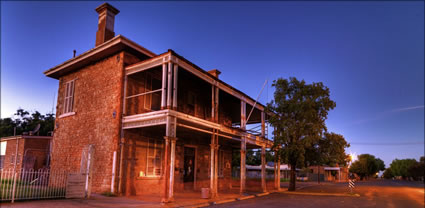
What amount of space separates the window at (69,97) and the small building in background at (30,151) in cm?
645

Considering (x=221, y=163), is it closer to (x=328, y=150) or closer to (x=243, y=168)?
(x=243, y=168)

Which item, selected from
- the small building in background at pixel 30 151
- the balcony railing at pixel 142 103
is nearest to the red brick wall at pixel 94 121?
the balcony railing at pixel 142 103

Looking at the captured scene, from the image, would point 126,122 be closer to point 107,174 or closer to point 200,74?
point 107,174

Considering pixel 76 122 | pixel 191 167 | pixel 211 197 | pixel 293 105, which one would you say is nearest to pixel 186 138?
pixel 191 167

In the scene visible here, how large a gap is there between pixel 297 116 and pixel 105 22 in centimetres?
1350

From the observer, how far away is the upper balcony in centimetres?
1342

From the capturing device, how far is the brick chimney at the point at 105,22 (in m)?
16.8

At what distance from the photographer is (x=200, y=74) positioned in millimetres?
15438

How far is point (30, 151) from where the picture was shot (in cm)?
2275

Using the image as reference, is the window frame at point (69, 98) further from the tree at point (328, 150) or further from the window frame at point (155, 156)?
the tree at point (328, 150)

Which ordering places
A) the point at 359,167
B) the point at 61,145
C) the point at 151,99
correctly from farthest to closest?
the point at 359,167, the point at 61,145, the point at 151,99

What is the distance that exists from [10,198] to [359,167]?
7115 cm

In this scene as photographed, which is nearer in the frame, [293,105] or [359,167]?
[293,105]

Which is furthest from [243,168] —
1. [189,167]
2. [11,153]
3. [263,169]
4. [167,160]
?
[11,153]
